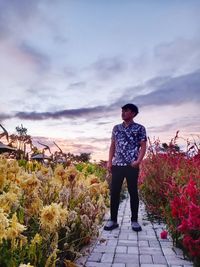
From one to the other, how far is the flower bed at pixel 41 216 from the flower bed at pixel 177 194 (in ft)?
3.40

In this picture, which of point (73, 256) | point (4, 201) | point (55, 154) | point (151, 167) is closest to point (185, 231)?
point (73, 256)

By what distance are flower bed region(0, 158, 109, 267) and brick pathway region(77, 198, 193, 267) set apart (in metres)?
0.24

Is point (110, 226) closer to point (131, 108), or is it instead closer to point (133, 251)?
point (133, 251)

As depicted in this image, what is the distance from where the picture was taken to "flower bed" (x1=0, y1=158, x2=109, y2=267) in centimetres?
364

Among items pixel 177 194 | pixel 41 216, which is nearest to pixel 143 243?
pixel 177 194

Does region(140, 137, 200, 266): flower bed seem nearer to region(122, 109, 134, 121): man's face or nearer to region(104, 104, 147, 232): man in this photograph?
region(104, 104, 147, 232): man

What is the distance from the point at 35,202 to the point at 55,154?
372 cm

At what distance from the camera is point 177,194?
20.8ft

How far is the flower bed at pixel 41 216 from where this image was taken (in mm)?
3637

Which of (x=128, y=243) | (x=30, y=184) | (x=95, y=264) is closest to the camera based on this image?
(x=30, y=184)

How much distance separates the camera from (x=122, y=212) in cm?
987

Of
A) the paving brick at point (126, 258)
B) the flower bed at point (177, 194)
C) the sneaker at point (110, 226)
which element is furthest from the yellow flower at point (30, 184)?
the sneaker at point (110, 226)

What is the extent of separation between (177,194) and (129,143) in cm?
133

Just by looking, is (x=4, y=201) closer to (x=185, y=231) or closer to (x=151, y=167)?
(x=185, y=231)
